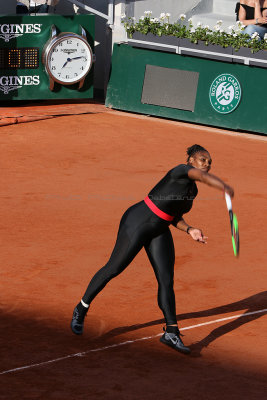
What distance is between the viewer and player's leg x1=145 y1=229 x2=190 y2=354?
24.3ft

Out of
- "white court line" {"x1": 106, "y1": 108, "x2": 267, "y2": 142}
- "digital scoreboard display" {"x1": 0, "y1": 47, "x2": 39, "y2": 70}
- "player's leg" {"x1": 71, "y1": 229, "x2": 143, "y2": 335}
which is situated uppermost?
"player's leg" {"x1": 71, "y1": 229, "x2": 143, "y2": 335}

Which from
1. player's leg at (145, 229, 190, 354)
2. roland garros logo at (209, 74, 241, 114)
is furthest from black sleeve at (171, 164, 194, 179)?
roland garros logo at (209, 74, 241, 114)

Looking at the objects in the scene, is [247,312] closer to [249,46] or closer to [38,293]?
[38,293]

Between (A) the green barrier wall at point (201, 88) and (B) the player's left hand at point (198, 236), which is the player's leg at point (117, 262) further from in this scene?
(A) the green barrier wall at point (201, 88)

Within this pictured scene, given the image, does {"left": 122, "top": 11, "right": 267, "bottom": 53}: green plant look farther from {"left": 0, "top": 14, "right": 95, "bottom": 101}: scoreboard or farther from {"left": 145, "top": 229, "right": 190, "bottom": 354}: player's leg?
{"left": 145, "top": 229, "right": 190, "bottom": 354}: player's leg

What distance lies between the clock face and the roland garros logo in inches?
119

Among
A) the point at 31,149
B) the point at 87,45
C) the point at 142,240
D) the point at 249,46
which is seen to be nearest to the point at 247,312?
the point at 142,240

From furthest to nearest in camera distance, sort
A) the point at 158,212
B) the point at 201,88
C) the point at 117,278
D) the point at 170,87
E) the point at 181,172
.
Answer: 1. the point at 170,87
2. the point at 201,88
3. the point at 117,278
4. the point at 158,212
5. the point at 181,172

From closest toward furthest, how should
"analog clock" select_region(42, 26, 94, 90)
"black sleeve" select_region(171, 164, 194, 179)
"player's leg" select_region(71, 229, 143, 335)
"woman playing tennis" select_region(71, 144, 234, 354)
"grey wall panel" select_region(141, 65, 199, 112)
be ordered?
"black sleeve" select_region(171, 164, 194, 179) → "woman playing tennis" select_region(71, 144, 234, 354) → "player's leg" select_region(71, 229, 143, 335) → "grey wall panel" select_region(141, 65, 199, 112) → "analog clock" select_region(42, 26, 94, 90)

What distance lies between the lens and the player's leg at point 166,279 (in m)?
7.42

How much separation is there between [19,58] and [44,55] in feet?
1.83

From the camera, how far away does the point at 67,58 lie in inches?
713

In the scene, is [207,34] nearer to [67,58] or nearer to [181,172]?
[67,58]

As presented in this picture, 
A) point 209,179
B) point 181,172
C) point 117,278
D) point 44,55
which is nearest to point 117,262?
point 181,172
